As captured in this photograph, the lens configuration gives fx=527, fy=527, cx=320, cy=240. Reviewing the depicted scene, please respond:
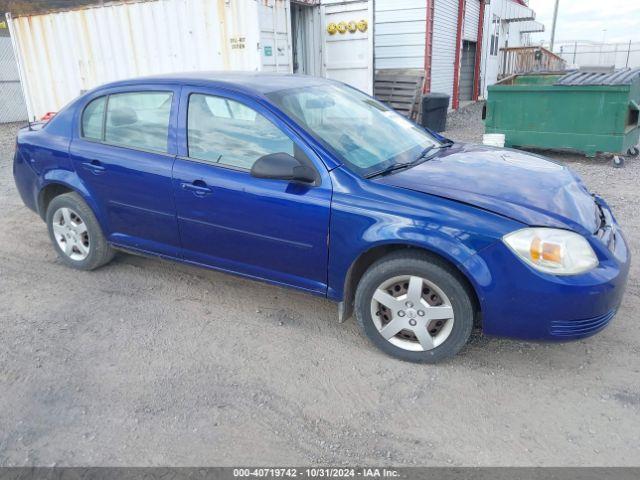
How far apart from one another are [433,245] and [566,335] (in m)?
0.84

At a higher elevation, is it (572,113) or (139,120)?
(139,120)

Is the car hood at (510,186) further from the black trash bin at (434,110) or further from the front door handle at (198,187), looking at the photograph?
the black trash bin at (434,110)

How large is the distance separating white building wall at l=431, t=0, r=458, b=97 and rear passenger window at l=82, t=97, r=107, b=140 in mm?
11430

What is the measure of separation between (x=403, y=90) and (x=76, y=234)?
30.9 ft

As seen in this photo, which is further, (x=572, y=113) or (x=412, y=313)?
(x=572, y=113)

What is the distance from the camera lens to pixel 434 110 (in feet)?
Result: 37.4

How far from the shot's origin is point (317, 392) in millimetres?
2922

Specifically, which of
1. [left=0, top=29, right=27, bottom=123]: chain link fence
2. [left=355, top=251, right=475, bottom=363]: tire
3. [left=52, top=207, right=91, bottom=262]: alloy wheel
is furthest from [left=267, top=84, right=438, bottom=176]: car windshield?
[left=0, top=29, right=27, bottom=123]: chain link fence

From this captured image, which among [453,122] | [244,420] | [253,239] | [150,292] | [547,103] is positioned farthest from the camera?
[453,122]

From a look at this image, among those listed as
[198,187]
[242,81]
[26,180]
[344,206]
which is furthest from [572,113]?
[26,180]

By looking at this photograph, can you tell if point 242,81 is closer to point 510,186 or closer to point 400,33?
point 510,186

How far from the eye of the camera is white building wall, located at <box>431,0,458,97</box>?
14023 mm

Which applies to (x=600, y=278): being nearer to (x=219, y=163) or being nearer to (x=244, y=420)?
(x=244, y=420)

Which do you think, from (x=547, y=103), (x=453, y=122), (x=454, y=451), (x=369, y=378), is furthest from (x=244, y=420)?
(x=453, y=122)
